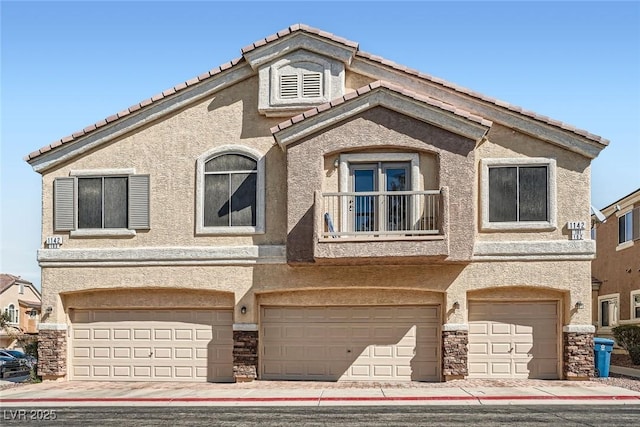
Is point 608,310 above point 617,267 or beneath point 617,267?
beneath

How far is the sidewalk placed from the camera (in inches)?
652

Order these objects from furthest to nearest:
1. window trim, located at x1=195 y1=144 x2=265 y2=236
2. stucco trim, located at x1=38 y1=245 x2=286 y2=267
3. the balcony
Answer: window trim, located at x1=195 y1=144 x2=265 y2=236 → stucco trim, located at x1=38 y1=245 x2=286 y2=267 → the balcony

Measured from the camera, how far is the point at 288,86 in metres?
20.7

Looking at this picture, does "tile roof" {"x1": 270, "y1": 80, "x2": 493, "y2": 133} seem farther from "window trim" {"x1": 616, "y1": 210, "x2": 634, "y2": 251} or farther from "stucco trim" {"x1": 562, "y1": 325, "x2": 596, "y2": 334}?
"window trim" {"x1": 616, "y1": 210, "x2": 634, "y2": 251}

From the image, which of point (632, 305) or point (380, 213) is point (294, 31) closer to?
point (380, 213)

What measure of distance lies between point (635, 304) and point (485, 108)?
12.2 m

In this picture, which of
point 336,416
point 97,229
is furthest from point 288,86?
point 336,416

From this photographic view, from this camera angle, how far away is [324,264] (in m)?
19.5

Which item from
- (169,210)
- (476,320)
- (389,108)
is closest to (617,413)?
(476,320)

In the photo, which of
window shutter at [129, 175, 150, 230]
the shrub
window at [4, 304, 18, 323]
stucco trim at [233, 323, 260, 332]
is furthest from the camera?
Result: window at [4, 304, 18, 323]

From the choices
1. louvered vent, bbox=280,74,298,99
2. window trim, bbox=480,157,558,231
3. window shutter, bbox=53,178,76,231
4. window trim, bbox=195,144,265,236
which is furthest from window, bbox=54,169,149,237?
window trim, bbox=480,157,558,231

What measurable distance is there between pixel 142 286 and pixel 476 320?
9.87 meters

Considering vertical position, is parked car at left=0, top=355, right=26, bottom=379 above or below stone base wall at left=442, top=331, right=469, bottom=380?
below

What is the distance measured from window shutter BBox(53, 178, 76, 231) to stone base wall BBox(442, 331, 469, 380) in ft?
38.6
